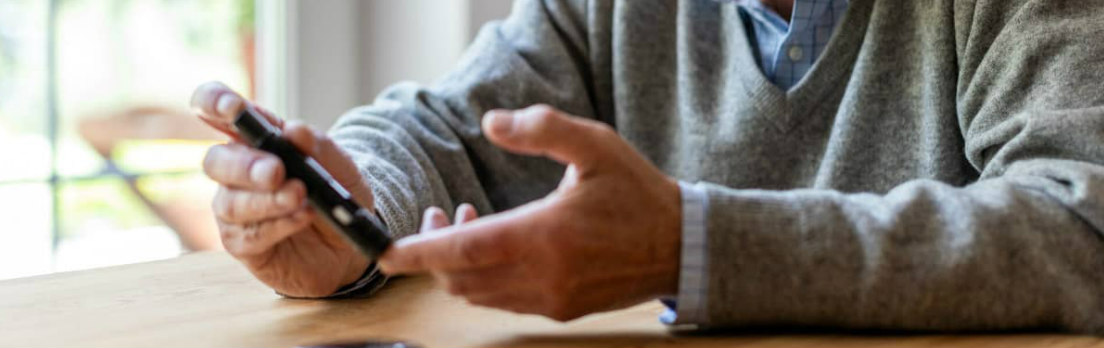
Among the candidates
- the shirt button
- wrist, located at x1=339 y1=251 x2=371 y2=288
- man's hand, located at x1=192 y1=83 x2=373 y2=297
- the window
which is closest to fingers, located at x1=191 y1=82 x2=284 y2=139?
man's hand, located at x1=192 y1=83 x2=373 y2=297

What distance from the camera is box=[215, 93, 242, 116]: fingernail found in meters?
0.85

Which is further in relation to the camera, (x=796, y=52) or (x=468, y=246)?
(x=796, y=52)

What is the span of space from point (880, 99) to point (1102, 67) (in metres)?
0.27

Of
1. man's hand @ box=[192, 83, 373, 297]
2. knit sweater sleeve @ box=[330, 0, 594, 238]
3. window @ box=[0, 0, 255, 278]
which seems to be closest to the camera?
man's hand @ box=[192, 83, 373, 297]

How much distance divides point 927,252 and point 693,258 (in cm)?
16

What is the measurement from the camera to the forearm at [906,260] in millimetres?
799

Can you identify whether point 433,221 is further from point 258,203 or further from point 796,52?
point 796,52

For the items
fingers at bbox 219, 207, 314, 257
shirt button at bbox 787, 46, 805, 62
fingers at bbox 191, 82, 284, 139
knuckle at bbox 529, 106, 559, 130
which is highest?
knuckle at bbox 529, 106, 559, 130

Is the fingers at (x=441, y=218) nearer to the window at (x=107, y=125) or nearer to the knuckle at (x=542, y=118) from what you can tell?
the knuckle at (x=542, y=118)

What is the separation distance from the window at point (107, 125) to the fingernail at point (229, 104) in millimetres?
749

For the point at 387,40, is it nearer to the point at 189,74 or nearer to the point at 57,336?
the point at 189,74

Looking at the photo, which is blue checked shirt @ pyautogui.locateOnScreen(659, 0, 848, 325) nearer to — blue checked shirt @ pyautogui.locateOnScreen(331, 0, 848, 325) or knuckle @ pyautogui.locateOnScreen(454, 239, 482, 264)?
blue checked shirt @ pyautogui.locateOnScreen(331, 0, 848, 325)

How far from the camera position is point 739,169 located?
1.30 meters

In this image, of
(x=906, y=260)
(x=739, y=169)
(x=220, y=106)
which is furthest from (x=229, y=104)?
(x=739, y=169)
